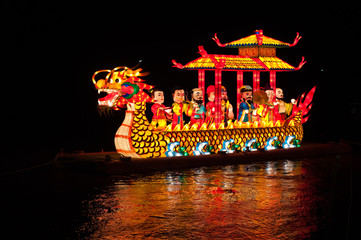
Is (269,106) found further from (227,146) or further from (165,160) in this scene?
(165,160)

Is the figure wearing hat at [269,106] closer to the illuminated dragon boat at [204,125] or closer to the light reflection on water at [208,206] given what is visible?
the illuminated dragon boat at [204,125]

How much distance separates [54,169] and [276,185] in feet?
16.5

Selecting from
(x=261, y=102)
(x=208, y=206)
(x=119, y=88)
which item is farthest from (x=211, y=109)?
(x=208, y=206)

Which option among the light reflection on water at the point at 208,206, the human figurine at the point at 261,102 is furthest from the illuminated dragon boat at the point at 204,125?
the light reflection on water at the point at 208,206

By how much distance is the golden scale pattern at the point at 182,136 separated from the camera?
41.1ft

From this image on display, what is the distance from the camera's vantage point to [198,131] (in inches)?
527

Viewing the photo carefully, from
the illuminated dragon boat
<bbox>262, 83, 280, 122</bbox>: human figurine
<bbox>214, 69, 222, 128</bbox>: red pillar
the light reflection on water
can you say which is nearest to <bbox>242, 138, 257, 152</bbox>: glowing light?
the illuminated dragon boat

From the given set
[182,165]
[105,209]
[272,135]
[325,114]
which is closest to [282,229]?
[105,209]

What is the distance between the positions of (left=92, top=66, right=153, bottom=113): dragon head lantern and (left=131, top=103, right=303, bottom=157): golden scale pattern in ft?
0.87

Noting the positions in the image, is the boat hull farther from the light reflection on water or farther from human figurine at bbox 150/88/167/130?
the light reflection on water

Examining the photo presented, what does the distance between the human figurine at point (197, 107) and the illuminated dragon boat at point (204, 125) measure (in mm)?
223

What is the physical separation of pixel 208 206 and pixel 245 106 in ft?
20.0

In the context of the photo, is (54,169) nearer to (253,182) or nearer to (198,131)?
(198,131)

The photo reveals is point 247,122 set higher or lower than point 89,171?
higher
